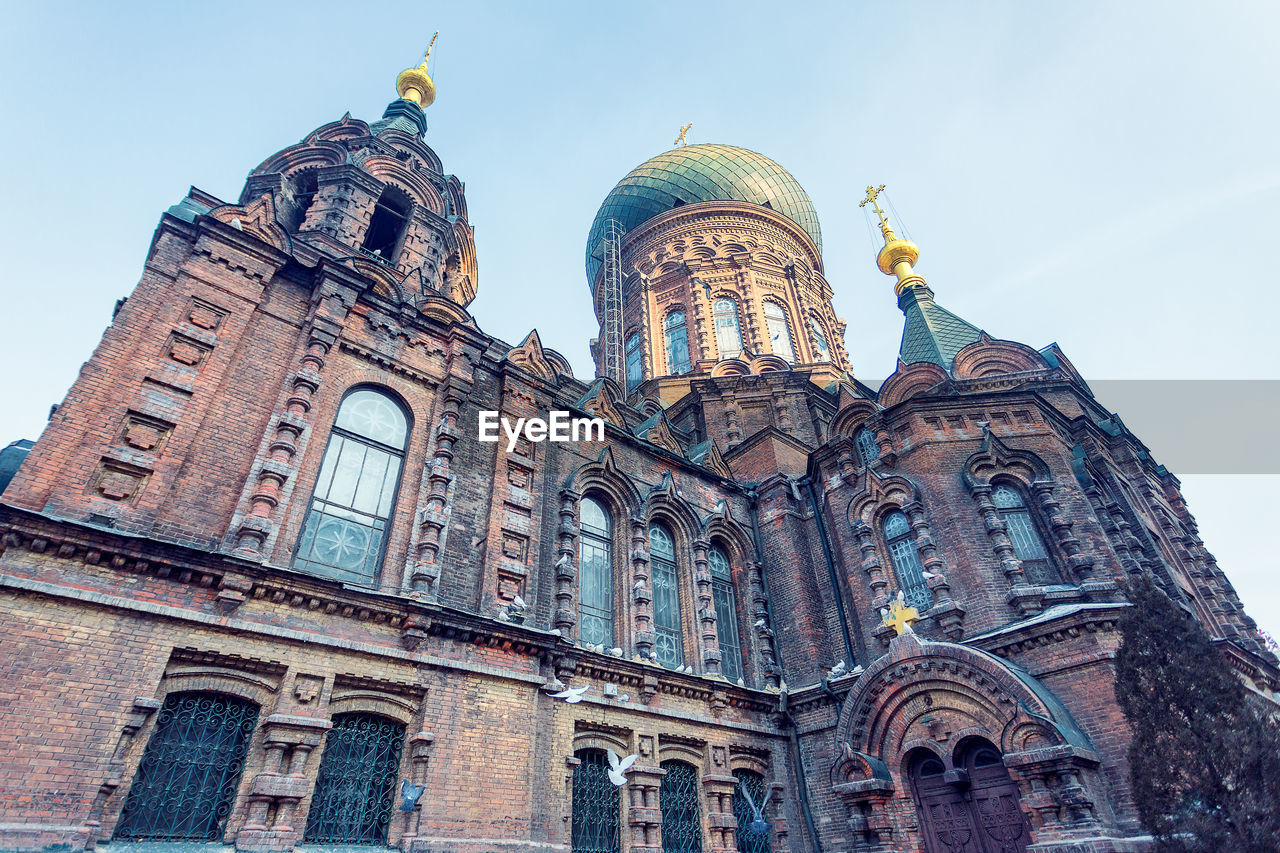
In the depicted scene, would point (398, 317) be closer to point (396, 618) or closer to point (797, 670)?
point (396, 618)

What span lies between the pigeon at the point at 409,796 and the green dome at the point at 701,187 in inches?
833

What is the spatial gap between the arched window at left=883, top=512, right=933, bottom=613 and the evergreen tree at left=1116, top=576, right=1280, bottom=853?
3497mm

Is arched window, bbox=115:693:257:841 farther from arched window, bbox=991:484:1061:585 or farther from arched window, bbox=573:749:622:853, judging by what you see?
arched window, bbox=991:484:1061:585

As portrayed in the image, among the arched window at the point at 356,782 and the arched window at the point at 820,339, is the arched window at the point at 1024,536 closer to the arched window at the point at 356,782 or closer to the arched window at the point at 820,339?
the arched window at the point at 356,782

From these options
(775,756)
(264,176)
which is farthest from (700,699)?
(264,176)

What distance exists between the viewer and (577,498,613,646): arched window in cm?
1091

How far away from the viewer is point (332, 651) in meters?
7.67

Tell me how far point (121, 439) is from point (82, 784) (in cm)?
345

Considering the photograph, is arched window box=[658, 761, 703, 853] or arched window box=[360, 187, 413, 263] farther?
arched window box=[360, 187, 413, 263]

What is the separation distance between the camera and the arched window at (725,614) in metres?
12.3

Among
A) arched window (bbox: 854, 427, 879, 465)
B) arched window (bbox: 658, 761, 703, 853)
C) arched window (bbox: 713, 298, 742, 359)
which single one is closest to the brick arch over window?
arched window (bbox: 658, 761, 703, 853)

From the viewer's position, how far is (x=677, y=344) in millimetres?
22344

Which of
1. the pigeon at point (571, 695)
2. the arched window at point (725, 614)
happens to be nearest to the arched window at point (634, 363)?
the arched window at point (725, 614)

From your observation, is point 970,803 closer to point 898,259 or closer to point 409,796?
point 409,796
